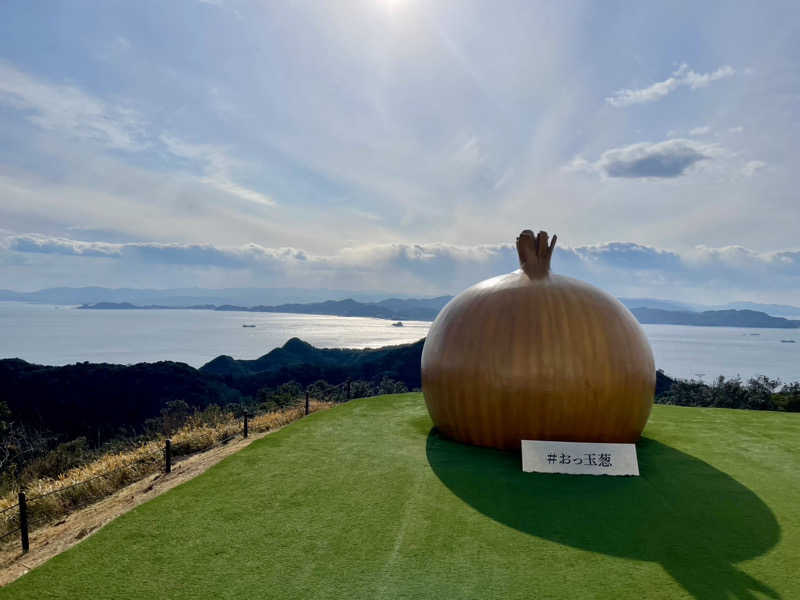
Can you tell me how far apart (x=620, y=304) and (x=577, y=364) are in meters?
2.28

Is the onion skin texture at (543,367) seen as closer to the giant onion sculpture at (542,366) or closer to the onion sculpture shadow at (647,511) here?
the giant onion sculpture at (542,366)

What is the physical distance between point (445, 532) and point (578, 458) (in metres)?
3.48

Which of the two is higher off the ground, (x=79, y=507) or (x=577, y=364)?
(x=577, y=364)

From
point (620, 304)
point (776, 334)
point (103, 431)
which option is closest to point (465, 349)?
point (620, 304)

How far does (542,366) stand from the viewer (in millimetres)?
8625

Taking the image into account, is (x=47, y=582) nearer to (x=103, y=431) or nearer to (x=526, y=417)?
(x=526, y=417)

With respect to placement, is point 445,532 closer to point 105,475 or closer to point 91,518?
point 91,518

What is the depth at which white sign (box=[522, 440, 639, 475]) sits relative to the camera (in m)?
8.40

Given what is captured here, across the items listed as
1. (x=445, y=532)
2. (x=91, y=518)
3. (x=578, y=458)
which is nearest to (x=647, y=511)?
(x=578, y=458)

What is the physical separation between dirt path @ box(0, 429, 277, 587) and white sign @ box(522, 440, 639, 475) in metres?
6.49

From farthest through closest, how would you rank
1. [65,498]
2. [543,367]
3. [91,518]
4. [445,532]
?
[65,498], [543,367], [91,518], [445,532]

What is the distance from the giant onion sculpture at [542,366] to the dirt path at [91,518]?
17.8 feet

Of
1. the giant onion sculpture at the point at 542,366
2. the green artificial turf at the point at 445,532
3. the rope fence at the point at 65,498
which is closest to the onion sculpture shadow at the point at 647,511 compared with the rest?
the green artificial turf at the point at 445,532

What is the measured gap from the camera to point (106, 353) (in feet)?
319
